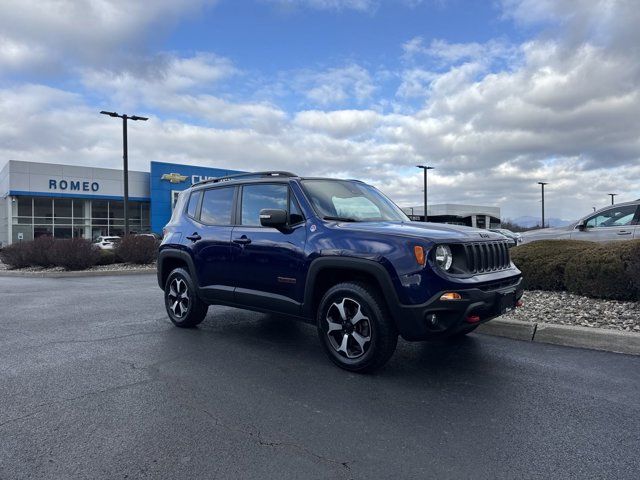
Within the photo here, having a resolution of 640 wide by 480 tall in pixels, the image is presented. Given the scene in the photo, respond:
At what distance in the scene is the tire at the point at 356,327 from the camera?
13.7ft

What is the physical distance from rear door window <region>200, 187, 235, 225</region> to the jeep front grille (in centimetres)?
291

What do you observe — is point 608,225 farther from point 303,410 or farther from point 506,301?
point 303,410

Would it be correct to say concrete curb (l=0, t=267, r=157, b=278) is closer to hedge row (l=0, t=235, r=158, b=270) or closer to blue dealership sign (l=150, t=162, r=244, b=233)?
hedge row (l=0, t=235, r=158, b=270)

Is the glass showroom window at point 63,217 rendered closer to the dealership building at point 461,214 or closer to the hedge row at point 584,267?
the dealership building at point 461,214

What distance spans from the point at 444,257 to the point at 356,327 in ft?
3.38

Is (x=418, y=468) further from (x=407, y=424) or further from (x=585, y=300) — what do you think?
(x=585, y=300)

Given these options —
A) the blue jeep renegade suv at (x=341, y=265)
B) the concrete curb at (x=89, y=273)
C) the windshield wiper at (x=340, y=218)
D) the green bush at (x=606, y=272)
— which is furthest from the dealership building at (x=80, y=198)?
the green bush at (x=606, y=272)

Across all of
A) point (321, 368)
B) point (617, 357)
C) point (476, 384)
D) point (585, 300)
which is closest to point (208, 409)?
point (321, 368)

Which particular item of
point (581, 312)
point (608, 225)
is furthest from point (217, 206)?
point (608, 225)

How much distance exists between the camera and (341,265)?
4379mm

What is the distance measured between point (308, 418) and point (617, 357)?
Result: 3.48m

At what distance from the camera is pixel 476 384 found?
415 cm

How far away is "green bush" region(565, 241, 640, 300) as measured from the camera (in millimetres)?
6332

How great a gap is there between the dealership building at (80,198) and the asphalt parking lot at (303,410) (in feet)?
122
